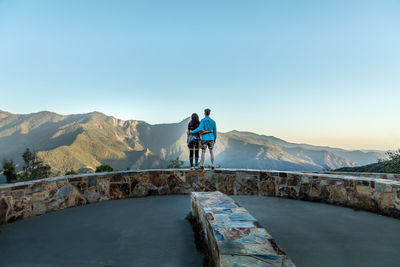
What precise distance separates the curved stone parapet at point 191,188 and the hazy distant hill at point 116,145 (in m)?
65.0

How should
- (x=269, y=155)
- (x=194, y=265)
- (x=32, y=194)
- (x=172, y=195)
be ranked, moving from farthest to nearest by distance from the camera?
(x=269, y=155), (x=172, y=195), (x=32, y=194), (x=194, y=265)

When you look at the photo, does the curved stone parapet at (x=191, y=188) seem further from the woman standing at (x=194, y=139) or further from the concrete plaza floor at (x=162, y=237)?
the woman standing at (x=194, y=139)

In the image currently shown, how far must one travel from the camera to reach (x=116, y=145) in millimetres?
97125

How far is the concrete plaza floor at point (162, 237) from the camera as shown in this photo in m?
2.27

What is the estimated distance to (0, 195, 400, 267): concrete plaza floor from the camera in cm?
227

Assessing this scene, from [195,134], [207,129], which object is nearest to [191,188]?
[195,134]

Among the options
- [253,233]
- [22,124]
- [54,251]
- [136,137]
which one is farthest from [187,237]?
[22,124]

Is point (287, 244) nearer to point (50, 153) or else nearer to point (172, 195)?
point (172, 195)

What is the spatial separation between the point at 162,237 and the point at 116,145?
3949 inches

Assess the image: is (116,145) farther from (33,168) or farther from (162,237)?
(162,237)

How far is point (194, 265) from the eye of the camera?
2166 mm

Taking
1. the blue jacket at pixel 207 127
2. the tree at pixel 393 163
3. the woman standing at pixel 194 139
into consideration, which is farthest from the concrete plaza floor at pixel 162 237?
the tree at pixel 393 163

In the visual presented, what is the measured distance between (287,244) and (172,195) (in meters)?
3.32

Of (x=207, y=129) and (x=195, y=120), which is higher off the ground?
(x=195, y=120)
